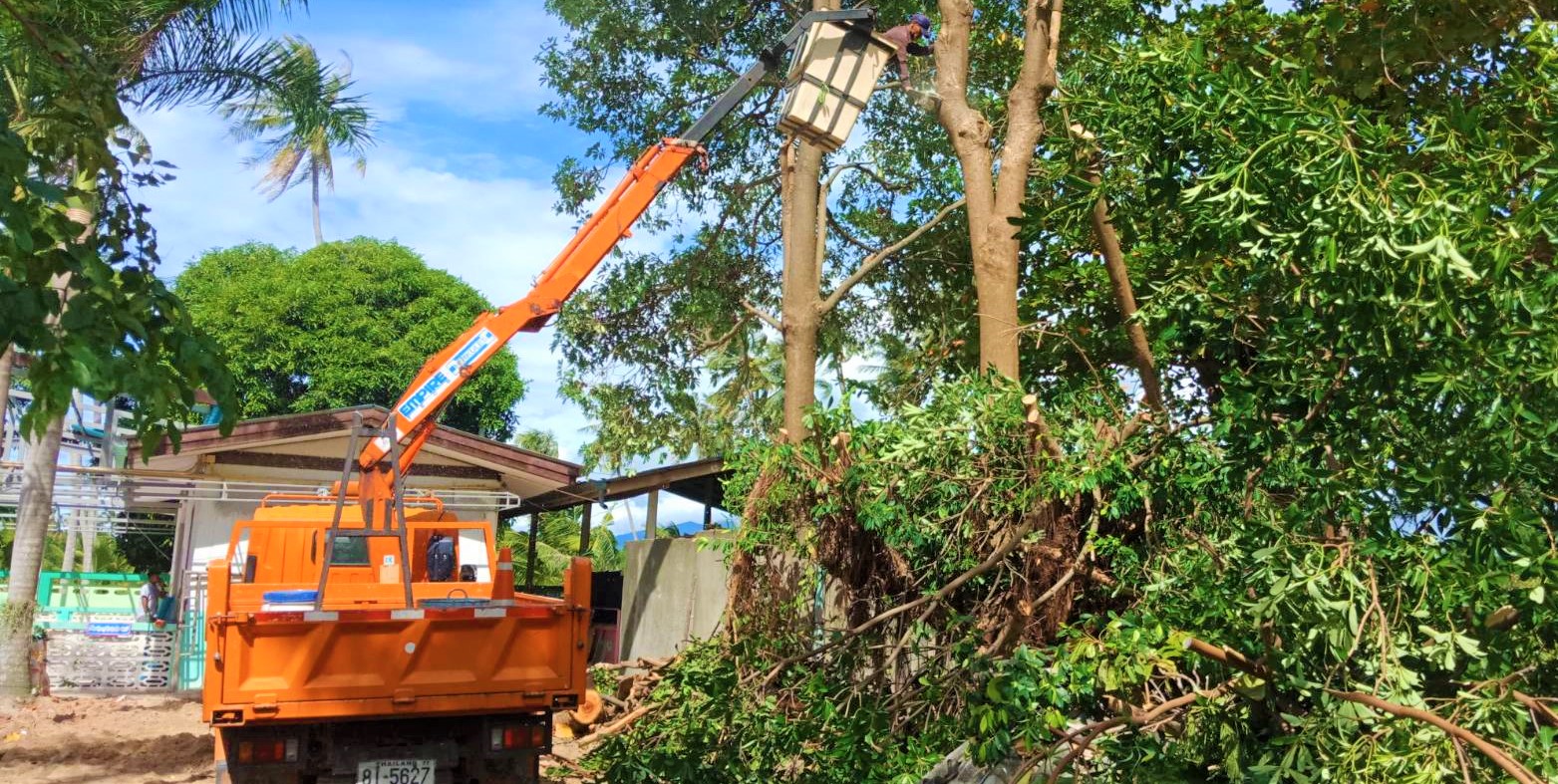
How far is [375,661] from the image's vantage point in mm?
8484

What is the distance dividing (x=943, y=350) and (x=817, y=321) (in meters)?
1.61

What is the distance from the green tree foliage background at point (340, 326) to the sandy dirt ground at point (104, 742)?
18159 millimetres

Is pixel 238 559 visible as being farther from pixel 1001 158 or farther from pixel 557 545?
pixel 557 545

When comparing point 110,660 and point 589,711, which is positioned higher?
point 110,660

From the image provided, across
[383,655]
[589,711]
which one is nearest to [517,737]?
[383,655]

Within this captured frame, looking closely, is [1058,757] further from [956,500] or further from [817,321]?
[817,321]

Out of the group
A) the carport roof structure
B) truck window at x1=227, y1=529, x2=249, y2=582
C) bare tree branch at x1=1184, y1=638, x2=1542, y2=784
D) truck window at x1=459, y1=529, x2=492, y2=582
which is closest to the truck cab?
truck window at x1=227, y1=529, x2=249, y2=582

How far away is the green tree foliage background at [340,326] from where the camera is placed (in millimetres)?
33719

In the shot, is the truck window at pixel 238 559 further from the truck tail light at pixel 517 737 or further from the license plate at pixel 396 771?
the truck tail light at pixel 517 737

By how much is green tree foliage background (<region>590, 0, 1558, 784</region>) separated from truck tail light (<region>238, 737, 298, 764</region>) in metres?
2.11

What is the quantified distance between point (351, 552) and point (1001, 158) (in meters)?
6.02

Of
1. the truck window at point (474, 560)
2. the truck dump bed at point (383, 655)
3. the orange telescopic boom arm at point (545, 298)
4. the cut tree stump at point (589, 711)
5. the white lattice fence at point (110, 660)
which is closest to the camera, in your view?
the truck dump bed at point (383, 655)

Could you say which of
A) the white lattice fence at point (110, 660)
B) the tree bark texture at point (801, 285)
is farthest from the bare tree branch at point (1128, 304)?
the white lattice fence at point (110, 660)

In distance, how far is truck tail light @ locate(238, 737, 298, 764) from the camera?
8.38 metres
